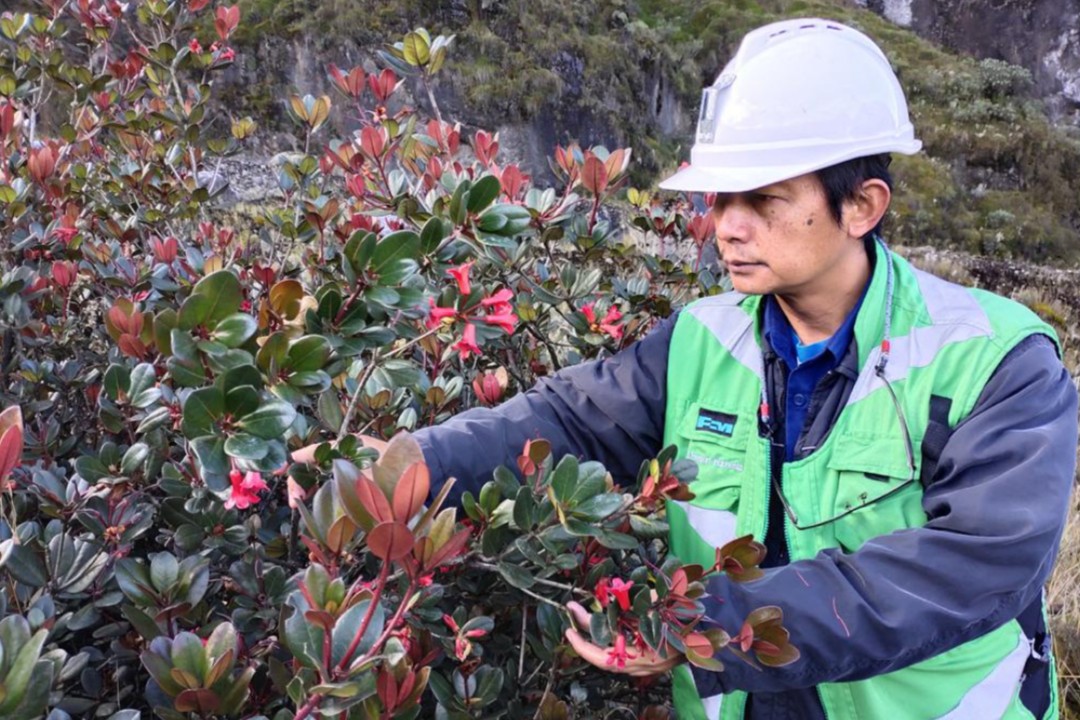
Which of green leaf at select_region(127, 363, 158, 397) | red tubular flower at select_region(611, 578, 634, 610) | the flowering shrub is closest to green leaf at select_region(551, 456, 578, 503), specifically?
the flowering shrub

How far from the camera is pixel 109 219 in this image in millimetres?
2158

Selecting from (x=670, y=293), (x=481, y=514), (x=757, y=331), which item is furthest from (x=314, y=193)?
(x=481, y=514)

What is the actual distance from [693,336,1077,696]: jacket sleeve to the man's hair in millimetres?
464

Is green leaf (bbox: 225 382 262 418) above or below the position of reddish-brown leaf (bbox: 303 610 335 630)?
above

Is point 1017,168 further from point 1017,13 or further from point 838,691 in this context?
point 838,691

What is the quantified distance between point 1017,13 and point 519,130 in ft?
53.7

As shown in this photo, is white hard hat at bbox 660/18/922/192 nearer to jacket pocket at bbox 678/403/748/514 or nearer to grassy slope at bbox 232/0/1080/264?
jacket pocket at bbox 678/403/748/514

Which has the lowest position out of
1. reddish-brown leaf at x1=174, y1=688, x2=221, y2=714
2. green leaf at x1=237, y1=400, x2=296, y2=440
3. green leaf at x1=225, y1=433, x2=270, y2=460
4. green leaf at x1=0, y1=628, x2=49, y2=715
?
reddish-brown leaf at x1=174, y1=688, x2=221, y2=714

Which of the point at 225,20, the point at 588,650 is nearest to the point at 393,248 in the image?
the point at 588,650

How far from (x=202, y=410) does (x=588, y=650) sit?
551 millimetres

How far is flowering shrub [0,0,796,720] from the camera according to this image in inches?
31.8

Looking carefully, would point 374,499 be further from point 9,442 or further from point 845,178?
point 845,178

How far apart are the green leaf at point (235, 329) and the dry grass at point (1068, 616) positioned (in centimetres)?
245

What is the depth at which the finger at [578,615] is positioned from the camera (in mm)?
1084
